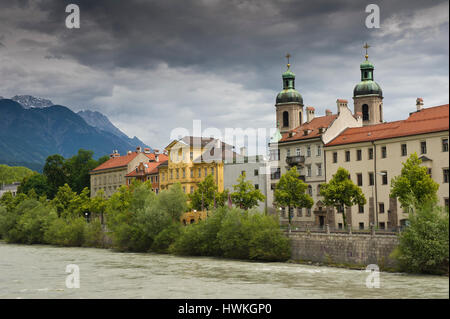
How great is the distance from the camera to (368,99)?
91.3 metres

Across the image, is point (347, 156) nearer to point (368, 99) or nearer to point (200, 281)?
point (368, 99)

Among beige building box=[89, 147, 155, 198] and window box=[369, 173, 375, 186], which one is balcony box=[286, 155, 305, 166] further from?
beige building box=[89, 147, 155, 198]

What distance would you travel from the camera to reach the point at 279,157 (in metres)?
81.1

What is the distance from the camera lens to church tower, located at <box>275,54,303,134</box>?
296 feet

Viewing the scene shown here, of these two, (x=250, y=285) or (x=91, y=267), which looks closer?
(x=250, y=285)

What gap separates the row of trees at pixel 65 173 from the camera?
12850cm

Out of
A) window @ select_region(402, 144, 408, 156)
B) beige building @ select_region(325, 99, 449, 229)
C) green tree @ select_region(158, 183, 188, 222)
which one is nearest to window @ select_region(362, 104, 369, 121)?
beige building @ select_region(325, 99, 449, 229)

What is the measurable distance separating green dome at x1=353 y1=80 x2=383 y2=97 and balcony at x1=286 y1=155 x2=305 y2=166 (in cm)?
1947

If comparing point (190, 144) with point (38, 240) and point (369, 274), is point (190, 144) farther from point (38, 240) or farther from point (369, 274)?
point (369, 274)

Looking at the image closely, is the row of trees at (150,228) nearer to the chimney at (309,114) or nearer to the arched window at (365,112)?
the chimney at (309,114)

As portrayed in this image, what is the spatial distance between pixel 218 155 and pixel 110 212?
59.5 ft

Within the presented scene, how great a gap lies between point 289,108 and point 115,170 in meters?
37.9

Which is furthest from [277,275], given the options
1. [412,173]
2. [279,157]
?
[279,157]
